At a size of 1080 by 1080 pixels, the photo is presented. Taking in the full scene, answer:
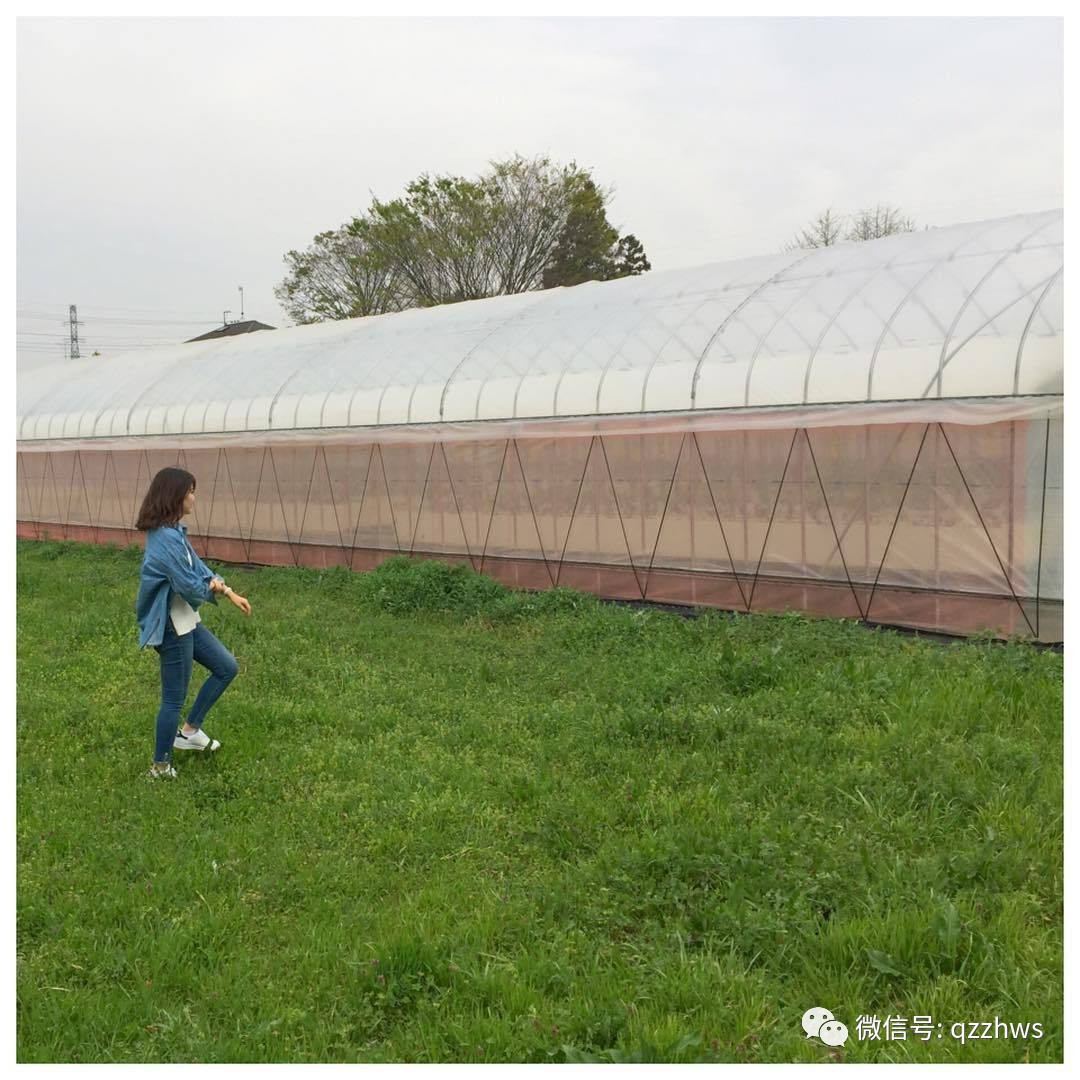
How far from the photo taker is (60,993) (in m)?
4.18

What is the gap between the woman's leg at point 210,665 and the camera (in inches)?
266

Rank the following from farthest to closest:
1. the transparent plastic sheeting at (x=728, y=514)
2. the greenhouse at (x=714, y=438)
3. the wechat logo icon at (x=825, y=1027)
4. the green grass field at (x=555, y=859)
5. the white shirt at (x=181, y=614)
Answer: the greenhouse at (x=714, y=438), the transparent plastic sheeting at (x=728, y=514), the white shirt at (x=181, y=614), the green grass field at (x=555, y=859), the wechat logo icon at (x=825, y=1027)

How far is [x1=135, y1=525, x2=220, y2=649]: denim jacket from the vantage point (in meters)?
6.35

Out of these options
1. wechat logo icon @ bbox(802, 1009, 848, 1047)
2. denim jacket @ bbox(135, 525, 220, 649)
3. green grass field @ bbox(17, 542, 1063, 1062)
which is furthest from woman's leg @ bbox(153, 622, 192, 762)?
→ wechat logo icon @ bbox(802, 1009, 848, 1047)

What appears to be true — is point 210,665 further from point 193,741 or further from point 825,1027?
point 825,1027

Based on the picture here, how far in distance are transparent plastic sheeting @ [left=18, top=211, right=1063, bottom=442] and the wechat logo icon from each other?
741cm

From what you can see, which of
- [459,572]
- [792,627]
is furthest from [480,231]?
[792,627]

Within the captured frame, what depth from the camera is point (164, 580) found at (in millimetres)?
6406

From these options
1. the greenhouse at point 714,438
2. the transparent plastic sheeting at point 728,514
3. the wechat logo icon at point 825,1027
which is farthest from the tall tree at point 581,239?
the wechat logo icon at point 825,1027

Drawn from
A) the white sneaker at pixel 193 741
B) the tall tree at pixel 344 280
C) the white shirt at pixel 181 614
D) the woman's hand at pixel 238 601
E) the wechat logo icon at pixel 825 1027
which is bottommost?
the wechat logo icon at pixel 825 1027

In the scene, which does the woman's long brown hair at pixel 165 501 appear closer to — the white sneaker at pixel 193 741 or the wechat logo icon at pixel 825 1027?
the white sneaker at pixel 193 741

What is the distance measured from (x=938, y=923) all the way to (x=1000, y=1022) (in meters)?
0.54

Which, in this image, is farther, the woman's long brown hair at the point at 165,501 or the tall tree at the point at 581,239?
the tall tree at the point at 581,239

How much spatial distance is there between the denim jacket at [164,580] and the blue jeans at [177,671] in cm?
12
